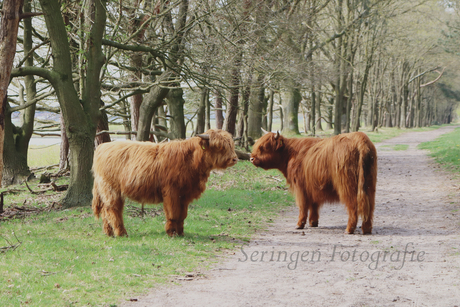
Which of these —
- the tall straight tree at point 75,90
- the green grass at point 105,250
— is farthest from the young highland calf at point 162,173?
the tall straight tree at point 75,90

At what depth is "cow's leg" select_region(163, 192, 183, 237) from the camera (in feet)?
23.2

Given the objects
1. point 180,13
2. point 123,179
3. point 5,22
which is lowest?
point 123,179

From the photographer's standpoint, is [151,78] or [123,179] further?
[151,78]

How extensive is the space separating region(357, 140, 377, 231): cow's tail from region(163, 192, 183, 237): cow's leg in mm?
2920

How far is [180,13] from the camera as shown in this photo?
1184 cm

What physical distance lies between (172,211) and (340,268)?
108 inches

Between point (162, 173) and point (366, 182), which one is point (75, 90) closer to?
point (162, 173)

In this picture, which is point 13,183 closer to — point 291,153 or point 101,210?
point 101,210

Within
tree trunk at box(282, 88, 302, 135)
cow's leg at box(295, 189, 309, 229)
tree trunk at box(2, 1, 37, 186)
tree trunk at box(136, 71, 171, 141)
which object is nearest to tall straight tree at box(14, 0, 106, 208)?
tree trunk at box(136, 71, 171, 141)

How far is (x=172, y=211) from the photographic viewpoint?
7078 millimetres

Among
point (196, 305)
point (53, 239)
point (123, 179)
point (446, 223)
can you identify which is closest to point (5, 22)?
point (123, 179)

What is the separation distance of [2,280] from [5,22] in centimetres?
356

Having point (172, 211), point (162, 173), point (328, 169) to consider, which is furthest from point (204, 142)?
point (328, 169)

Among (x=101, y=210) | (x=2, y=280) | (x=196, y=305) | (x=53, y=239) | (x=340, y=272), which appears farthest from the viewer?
(x=101, y=210)
